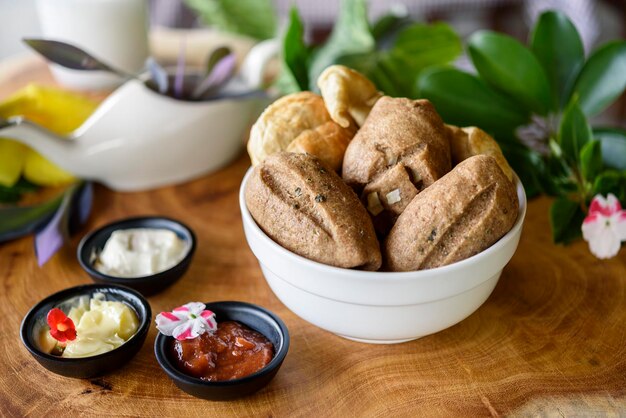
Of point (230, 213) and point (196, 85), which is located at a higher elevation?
point (196, 85)

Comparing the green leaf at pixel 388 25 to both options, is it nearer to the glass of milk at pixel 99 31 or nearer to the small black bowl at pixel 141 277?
the glass of milk at pixel 99 31

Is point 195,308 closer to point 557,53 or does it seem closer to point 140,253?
point 140,253

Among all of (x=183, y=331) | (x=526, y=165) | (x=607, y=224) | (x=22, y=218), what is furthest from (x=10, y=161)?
(x=607, y=224)

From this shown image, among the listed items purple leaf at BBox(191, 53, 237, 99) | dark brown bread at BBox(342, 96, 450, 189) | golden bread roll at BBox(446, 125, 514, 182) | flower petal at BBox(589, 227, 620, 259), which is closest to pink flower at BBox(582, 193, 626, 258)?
flower petal at BBox(589, 227, 620, 259)

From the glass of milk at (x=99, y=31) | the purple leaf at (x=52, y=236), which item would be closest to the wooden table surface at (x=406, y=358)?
the purple leaf at (x=52, y=236)

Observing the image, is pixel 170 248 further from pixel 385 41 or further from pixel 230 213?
pixel 385 41

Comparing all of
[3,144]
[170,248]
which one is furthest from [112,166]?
[170,248]
